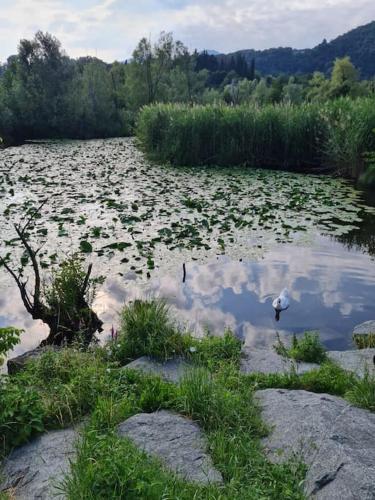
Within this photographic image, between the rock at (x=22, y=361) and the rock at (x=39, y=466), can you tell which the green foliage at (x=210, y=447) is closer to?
the rock at (x=39, y=466)

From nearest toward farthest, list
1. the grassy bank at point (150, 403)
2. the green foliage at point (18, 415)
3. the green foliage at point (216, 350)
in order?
1. the grassy bank at point (150, 403)
2. the green foliage at point (18, 415)
3. the green foliage at point (216, 350)

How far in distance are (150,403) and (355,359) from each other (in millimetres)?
2427

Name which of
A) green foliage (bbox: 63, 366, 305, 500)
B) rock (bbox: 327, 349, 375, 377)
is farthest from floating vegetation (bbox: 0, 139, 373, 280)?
green foliage (bbox: 63, 366, 305, 500)

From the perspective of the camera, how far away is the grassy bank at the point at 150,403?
2.53 metres

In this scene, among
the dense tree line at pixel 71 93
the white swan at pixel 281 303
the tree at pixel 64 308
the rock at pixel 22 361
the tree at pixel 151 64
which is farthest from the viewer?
the tree at pixel 151 64

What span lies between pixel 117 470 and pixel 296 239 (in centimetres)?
700

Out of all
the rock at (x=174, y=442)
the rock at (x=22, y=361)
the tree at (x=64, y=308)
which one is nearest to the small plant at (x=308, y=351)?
the rock at (x=174, y=442)

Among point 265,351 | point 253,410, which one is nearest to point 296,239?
point 265,351

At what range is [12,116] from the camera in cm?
2839

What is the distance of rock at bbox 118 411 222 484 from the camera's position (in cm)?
283

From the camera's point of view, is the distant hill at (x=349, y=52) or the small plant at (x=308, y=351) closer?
the small plant at (x=308, y=351)

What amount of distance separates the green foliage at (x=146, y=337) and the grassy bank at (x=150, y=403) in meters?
0.01

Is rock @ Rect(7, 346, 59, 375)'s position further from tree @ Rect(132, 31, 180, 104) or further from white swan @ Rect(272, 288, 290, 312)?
tree @ Rect(132, 31, 180, 104)

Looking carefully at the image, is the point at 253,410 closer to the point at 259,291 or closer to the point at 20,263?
the point at 259,291
